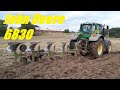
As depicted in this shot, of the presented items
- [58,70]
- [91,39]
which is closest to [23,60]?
[58,70]

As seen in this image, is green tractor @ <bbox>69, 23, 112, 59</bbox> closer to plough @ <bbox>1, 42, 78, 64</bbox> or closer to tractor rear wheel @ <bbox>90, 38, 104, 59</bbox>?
tractor rear wheel @ <bbox>90, 38, 104, 59</bbox>

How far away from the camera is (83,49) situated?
410 inches

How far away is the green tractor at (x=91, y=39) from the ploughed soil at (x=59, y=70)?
1196 mm

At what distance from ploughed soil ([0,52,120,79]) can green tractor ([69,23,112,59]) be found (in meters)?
1.20

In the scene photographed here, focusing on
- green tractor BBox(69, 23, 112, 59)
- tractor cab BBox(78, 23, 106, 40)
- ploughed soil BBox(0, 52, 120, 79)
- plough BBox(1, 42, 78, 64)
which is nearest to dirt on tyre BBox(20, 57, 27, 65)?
plough BBox(1, 42, 78, 64)

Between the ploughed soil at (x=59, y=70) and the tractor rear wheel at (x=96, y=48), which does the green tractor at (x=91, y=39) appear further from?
the ploughed soil at (x=59, y=70)

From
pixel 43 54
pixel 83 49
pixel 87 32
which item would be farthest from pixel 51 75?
pixel 87 32

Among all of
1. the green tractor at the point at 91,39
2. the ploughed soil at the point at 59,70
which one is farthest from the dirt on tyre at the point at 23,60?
the green tractor at the point at 91,39

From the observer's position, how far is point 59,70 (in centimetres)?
770

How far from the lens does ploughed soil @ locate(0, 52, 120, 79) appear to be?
7.00 meters

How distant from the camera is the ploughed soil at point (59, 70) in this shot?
7.00m

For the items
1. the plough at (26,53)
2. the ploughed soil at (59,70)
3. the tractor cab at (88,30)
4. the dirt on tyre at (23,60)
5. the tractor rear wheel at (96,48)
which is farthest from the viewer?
the tractor cab at (88,30)
